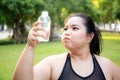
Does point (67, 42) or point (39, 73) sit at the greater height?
point (67, 42)

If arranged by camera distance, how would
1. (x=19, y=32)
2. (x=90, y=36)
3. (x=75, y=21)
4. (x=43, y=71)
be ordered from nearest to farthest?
(x=43, y=71), (x=75, y=21), (x=90, y=36), (x=19, y=32)

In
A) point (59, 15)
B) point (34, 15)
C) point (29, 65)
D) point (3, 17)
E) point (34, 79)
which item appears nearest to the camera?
point (29, 65)

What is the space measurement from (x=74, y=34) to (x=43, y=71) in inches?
11.5

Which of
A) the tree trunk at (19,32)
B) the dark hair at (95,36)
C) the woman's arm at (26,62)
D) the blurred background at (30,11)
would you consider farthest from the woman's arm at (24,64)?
the tree trunk at (19,32)

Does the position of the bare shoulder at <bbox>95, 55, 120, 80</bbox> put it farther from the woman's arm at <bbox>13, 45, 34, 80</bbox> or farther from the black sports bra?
the woman's arm at <bbox>13, 45, 34, 80</bbox>

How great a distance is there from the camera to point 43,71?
2000 mm

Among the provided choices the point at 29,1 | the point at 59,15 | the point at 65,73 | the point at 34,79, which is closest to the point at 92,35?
the point at 65,73

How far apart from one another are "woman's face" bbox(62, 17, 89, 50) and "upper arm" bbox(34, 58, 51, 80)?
17 centimetres

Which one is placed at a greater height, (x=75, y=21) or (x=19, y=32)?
(x=75, y=21)

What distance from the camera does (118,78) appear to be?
2.20 metres

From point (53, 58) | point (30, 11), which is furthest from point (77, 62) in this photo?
point (30, 11)

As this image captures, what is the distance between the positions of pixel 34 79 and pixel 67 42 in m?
0.30

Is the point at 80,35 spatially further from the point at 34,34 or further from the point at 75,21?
the point at 34,34

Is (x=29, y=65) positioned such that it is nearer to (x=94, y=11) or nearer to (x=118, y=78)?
(x=118, y=78)
